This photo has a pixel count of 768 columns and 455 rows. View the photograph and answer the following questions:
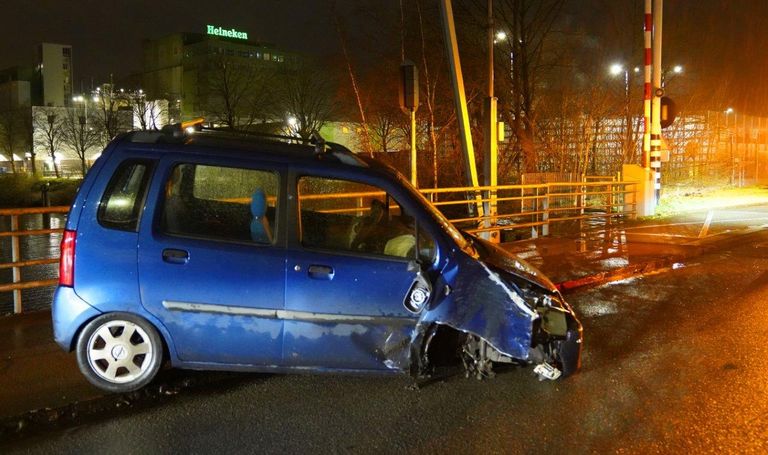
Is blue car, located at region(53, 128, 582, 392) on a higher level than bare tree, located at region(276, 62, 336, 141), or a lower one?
lower

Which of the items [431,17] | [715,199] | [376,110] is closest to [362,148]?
[376,110]

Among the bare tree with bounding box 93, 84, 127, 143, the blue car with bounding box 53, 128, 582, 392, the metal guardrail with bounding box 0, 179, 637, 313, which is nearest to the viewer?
the blue car with bounding box 53, 128, 582, 392

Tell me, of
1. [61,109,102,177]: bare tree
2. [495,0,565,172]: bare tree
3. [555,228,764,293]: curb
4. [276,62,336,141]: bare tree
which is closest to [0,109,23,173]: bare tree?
[61,109,102,177]: bare tree

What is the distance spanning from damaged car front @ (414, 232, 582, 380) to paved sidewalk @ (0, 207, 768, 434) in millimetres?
2500

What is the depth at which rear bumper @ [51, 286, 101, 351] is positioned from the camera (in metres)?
4.61

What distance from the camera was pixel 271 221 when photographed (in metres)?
4.68

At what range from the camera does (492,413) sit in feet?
14.8

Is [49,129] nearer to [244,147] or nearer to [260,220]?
[244,147]

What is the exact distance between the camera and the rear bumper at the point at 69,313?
4605 millimetres

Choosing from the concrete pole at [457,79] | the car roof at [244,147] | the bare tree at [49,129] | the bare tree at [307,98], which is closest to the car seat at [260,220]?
the car roof at [244,147]

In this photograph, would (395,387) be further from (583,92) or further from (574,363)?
(583,92)

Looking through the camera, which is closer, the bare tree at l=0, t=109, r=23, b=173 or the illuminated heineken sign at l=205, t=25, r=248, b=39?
the bare tree at l=0, t=109, r=23, b=173

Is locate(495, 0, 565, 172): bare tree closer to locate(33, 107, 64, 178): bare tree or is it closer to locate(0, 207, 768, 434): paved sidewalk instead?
locate(0, 207, 768, 434): paved sidewalk

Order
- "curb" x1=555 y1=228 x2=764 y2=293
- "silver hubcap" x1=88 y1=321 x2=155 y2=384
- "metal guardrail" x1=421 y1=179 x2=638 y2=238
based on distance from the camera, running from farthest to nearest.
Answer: "metal guardrail" x1=421 y1=179 x2=638 y2=238, "curb" x1=555 y1=228 x2=764 y2=293, "silver hubcap" x1=88 y1=321 x2=155 y2=384
